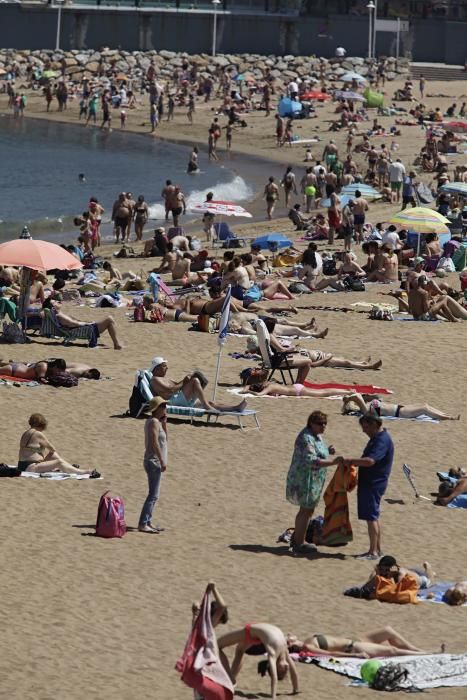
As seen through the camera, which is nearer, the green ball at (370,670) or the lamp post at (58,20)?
the green ball at (370,670)

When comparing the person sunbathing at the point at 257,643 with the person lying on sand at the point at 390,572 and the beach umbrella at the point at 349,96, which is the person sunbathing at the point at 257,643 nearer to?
the person lying on sand at the point at 390,572

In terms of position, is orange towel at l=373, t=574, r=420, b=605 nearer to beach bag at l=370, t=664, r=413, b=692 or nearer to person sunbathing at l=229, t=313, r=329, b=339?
beach bag at l=370, t=664, r=413, b=692

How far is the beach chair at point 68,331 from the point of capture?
18.7 meters

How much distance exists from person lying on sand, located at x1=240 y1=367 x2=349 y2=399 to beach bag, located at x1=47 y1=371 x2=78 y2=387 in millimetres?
1756

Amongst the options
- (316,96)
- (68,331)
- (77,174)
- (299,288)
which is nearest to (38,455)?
(68,331)

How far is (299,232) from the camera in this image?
31.1 metres

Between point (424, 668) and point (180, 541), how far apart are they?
116 inches

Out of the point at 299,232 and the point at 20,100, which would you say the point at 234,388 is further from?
the point at 20,100

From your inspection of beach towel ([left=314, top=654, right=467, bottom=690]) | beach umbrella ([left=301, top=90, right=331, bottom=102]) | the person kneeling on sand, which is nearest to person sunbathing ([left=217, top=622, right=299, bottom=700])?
beach towel ([left=314, top=654, right=467, bottom=690])

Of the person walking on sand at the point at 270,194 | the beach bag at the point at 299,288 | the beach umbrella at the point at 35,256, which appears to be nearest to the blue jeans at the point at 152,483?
the beach umbrella at the point at 35,256

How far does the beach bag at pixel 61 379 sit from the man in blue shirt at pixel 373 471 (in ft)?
18.3

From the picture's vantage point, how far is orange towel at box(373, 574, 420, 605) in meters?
10.9

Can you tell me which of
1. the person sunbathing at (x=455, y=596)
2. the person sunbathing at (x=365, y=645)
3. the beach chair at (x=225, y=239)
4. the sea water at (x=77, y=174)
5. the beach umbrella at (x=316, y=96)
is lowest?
the sea water at (x=77, y=174)

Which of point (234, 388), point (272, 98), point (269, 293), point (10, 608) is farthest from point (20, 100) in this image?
point (10, 608)
